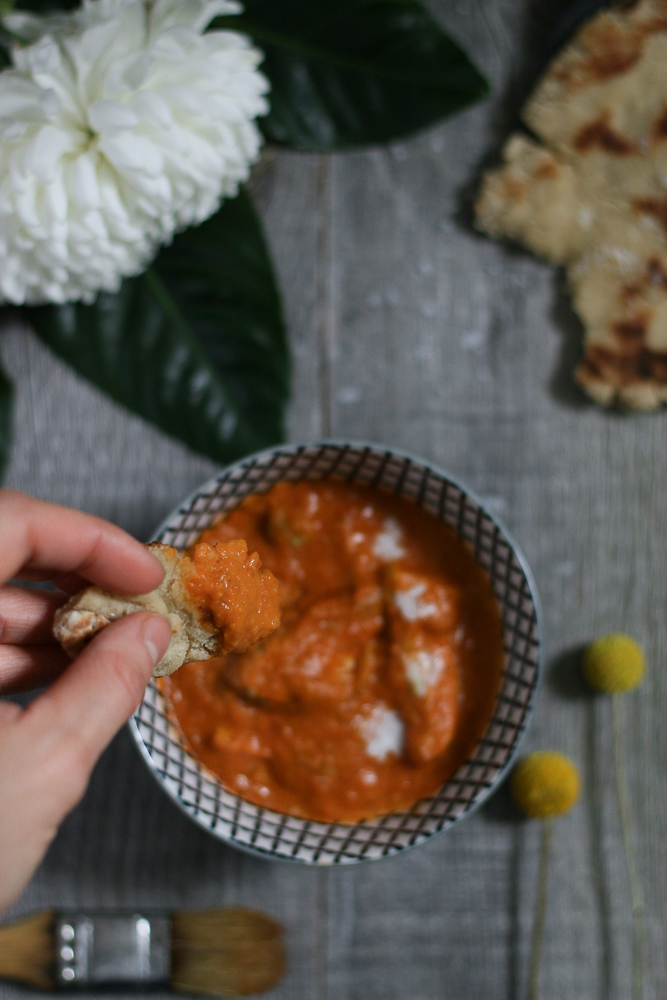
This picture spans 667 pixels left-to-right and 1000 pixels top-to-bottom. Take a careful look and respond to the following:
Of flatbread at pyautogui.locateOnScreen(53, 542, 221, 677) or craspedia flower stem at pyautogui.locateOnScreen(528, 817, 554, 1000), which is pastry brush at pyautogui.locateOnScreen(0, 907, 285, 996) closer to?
craspedia flower stem at pyautogui.locateOnScreen(528, 817, 554, 1000)

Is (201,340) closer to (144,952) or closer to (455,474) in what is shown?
(455,474)

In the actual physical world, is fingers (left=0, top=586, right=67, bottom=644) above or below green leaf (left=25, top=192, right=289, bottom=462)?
below

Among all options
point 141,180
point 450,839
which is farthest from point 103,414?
point 450,839

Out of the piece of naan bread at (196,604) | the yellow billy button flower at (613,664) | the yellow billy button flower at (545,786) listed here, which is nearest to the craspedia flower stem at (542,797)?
the yellow billy button flower at (545,786)

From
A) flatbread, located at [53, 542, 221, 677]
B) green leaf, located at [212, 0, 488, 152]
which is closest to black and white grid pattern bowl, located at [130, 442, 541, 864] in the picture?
flatbread, located at [53, 542, 221, 677]

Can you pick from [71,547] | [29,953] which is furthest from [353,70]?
[29,953]

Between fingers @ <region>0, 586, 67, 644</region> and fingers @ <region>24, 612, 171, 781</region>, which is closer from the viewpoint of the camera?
fingers @ <region>24, 612, 171, 781</region>

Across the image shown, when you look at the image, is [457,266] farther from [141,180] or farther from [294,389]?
[141,180]
